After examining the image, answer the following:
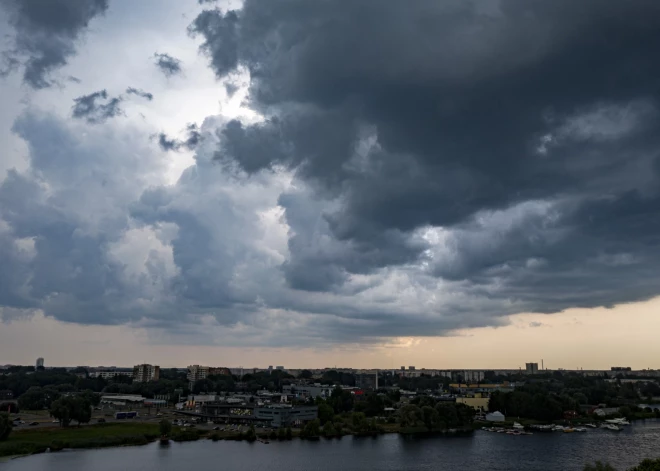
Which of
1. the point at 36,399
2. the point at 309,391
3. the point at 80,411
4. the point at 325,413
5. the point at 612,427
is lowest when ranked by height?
the point at 612,427

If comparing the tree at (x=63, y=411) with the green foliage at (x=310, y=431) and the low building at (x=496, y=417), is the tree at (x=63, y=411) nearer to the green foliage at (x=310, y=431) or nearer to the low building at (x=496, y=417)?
the green foliage at (x=310, y=431)

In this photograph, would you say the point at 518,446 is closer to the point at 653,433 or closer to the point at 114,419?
the point at 653,433

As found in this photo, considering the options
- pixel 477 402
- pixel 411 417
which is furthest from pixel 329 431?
pixel 477 402

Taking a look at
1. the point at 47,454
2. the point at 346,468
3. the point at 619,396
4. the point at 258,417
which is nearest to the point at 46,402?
the point at 258,417

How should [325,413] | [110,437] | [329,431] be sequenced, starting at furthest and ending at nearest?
1. [325,413]
2. [329,431]
3. [110,437]

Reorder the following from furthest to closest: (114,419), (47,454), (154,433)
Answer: (114,419) → (154,433) → (47,454)

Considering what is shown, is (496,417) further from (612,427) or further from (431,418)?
(612,427)
